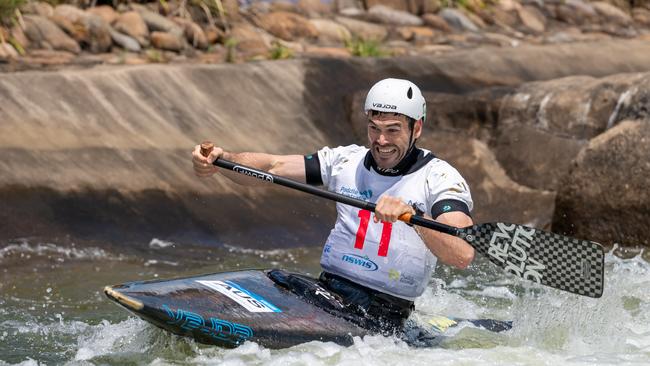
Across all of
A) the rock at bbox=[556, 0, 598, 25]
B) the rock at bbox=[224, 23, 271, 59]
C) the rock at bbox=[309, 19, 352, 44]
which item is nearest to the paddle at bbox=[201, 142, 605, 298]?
the rock at bbox=[224, 23, 271, 59]

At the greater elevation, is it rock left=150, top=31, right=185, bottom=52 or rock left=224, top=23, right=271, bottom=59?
rock left=224, top=23, right=271, bottom=59

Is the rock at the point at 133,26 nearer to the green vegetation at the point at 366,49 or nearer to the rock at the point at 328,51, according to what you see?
the rock at the point at 328,51

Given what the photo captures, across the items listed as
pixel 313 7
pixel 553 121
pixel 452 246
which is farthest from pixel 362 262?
pixel 313 7

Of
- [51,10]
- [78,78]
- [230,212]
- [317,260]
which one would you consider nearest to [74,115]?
[78,78]

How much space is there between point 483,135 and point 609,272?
3926mm

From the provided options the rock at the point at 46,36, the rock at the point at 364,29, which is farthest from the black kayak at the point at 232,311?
the rock at the point at 364,29

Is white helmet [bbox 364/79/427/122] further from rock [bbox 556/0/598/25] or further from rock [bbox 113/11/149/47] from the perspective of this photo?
Answer: rock [bbox 556/0/598/25]

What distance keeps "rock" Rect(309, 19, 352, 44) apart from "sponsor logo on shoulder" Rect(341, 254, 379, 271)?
9795 millimetres

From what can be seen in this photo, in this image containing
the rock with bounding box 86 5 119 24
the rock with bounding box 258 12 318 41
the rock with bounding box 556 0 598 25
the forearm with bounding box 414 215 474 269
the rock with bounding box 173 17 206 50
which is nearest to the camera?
the forearm with bounding box 414 215 474 269

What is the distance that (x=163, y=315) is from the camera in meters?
Result: 5.66

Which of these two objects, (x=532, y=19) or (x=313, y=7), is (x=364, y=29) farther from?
(x=532, y=19)

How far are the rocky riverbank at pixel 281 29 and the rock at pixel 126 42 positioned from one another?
1 centimetres

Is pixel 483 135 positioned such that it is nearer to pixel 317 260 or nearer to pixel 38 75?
pixel 317 260

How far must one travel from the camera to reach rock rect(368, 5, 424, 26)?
57.5 feet
